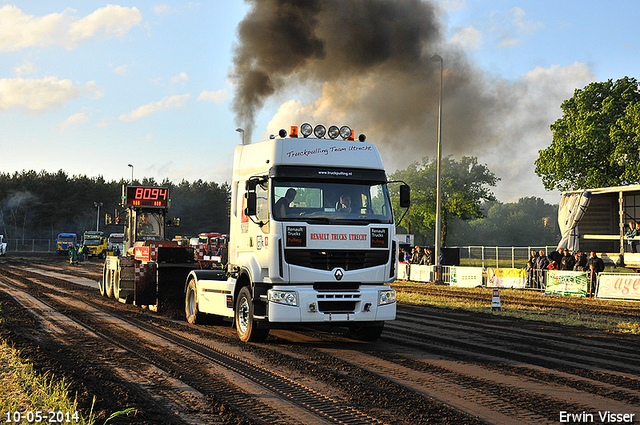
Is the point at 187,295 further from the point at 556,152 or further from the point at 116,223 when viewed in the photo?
the point at 556,152

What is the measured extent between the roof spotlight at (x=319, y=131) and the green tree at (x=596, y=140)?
30.4 metres

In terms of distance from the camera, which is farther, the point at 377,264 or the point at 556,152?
the point at 556,152

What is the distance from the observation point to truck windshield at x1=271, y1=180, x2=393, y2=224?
30.9ft

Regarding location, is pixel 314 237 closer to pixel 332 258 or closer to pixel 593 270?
pixel 332 258

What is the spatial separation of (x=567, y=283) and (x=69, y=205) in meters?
81.3

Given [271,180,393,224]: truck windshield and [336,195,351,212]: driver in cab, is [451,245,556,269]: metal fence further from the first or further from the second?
[336,195,351,212]: driver in cab

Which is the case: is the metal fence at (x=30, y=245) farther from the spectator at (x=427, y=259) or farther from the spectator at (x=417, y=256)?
the spectator at (x=427, y=259)

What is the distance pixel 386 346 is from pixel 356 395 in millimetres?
3568

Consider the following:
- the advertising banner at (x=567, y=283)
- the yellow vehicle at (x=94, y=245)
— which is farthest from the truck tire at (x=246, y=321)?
the yellow vehicle at (x=94, y=245)

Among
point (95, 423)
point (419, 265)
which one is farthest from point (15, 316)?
point (419, 265)

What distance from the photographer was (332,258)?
9305 mm

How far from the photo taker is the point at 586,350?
32.2 feet

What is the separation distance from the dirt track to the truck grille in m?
1.37

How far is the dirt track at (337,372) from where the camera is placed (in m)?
5.83
